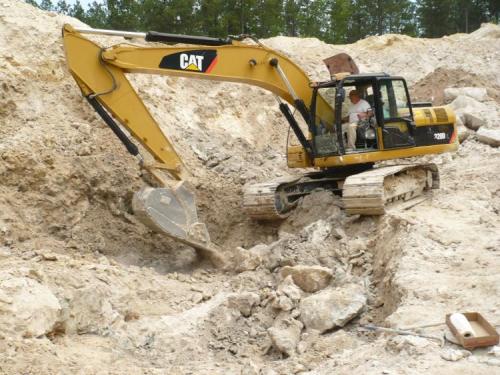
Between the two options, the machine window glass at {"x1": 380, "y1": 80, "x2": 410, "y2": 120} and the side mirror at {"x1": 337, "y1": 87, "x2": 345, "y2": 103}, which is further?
the machine window glass at {"x1": 380, "y1": 80, "x2": 410, "y2": 120}

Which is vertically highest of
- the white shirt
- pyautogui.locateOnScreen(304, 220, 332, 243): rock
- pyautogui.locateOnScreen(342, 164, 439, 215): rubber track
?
the white shirt

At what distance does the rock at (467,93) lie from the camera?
1550 cm

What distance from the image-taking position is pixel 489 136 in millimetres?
12852

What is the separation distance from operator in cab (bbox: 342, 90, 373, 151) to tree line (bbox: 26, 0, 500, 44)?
19.3 metres

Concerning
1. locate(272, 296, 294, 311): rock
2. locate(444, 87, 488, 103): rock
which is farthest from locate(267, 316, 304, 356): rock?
locate(444, 87, 488, 103): rock

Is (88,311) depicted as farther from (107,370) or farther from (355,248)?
(355,248)

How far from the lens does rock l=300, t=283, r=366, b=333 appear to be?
6.10 meters

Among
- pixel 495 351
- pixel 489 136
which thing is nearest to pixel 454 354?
pixel 495 351

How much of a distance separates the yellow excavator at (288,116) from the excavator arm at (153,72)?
0.01 metres

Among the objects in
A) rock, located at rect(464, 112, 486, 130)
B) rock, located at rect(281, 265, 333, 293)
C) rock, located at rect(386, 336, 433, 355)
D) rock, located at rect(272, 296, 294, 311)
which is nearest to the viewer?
rock, located at rect(386, 336, 433, 355)

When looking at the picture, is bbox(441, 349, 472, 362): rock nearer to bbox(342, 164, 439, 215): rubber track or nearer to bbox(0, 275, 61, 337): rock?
bbox(0, 275, 61, 337): rock

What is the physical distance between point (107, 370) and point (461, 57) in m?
15.6

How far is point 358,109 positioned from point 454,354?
209 inches

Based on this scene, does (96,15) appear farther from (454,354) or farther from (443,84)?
(454,354)
